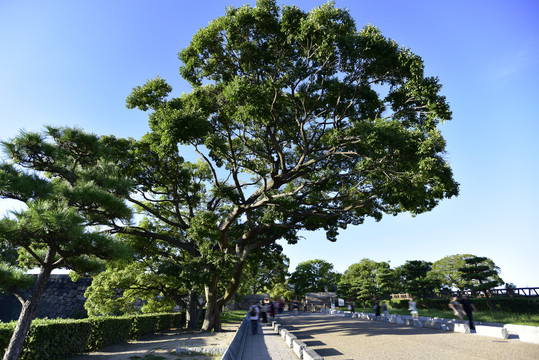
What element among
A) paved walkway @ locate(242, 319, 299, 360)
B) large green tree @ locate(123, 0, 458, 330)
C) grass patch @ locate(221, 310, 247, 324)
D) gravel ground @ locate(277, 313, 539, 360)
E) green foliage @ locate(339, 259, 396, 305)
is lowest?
grass patch @ locate(221, 310, 247, 324)

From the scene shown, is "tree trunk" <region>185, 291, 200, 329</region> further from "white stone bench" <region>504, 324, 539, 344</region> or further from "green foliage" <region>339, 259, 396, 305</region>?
"green foliage" <region>339, 259, 396, 305</region>

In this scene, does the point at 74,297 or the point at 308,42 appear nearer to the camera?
the point at 308,42

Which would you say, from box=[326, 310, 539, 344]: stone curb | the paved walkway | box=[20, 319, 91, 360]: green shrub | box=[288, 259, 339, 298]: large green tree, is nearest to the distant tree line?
box=[288, 259, 339, 298]: large green tree

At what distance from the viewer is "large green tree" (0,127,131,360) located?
6840 mm

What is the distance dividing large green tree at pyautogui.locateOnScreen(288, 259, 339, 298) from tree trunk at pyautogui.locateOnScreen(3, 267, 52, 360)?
48741 mm

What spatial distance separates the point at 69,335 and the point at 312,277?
4817 centimetres

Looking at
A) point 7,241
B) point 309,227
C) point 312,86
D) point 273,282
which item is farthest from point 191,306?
point 273,282

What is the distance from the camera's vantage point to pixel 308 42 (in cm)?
1109

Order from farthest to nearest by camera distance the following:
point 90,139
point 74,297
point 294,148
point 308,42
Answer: point 74,297 < point 294,148 < point 308,42 < point 90,139

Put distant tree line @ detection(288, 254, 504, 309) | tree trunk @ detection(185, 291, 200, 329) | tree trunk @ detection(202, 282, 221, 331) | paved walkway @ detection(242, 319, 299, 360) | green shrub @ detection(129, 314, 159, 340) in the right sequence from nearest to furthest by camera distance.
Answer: paved walkway @ detection(242, 319, 299, 360), green shrub @ detection(129, 314, 159, 340), tree trunk @ detection(202, 282, 221, 331), tree trunk @ detection(185, 291, 200, 329), distant tree line @ detection(288, 254, 504, 309)

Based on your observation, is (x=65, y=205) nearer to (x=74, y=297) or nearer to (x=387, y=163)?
(x=387, y=163)

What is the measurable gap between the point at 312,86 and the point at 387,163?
4.65 meters

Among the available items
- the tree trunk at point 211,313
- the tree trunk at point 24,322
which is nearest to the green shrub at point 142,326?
the tree trunk at point 211,313

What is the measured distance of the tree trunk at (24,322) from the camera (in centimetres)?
704
